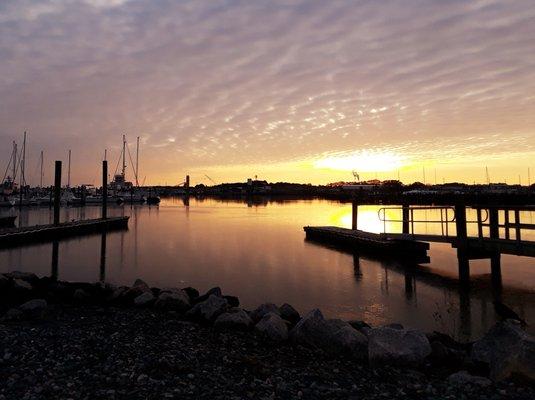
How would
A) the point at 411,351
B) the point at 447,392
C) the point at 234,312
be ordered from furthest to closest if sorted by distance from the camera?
the point at 234,312, the point at 411,351, the point at 447,392

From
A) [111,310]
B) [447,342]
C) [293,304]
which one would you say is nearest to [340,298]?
[293,304]

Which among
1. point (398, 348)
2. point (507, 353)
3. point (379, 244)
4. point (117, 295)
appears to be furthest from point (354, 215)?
point (507, 353)

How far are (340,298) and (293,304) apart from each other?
7.15ft

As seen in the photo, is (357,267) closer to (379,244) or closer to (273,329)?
(379,244)

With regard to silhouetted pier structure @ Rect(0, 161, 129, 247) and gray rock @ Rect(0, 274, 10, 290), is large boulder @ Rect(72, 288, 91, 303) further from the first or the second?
silhouetted pier structure @ Rect(0, 161, 129, 247)

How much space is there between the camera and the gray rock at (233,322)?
34.2 ft

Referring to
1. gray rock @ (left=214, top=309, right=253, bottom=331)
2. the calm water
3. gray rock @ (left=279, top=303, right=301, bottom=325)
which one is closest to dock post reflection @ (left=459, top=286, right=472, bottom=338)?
the calm water

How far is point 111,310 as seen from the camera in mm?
12141

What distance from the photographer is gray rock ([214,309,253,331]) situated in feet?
34.2

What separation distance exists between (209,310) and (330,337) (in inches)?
152

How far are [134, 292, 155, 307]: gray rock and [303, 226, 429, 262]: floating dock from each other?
54.3 ft

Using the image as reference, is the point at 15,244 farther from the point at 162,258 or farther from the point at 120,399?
the point at 120,399

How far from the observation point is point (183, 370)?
7.44m

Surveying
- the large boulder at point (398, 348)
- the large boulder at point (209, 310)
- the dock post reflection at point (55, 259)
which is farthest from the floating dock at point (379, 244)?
the dock post reflection at point (55, 259)
